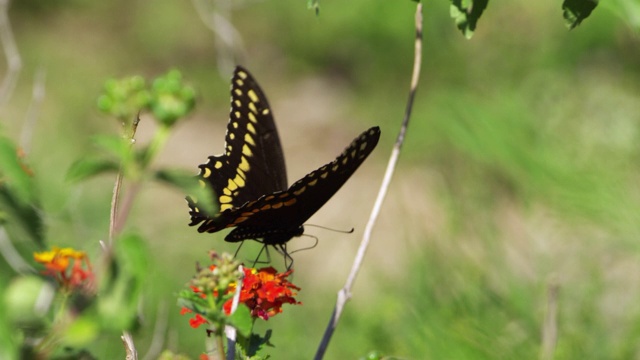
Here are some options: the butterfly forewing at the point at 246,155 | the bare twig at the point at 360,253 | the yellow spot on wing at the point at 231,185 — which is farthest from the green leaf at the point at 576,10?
the yellow spot on wing at the point at 231,185

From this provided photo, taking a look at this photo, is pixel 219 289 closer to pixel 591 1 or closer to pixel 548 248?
pixel 591 1

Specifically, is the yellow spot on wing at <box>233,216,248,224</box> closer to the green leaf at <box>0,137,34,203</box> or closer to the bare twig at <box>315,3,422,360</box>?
the bare twig at <box>315,3,422,360</box>

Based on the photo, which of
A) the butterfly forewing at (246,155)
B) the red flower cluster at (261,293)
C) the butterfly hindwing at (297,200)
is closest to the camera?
the red flower cluster at (261,293)

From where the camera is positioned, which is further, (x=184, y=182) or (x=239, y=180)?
(x=239, y=180)

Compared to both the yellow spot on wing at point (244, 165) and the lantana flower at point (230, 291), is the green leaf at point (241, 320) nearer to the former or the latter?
the lantana flower at point (230, 291)

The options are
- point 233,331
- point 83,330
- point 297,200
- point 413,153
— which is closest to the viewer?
point 83,330

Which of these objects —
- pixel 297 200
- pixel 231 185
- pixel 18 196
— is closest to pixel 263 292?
pixel 18 196

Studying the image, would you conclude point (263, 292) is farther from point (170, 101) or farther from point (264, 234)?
point (264, 234)
